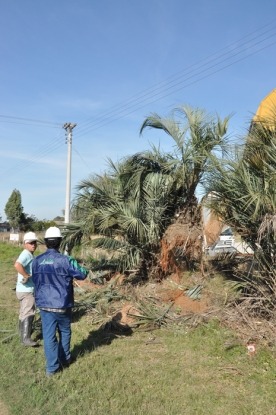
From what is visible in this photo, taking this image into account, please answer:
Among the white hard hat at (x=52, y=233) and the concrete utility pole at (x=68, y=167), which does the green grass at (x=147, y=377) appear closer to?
the white hard hat at (x=52, y=233)

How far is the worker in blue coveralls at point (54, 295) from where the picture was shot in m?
4.83

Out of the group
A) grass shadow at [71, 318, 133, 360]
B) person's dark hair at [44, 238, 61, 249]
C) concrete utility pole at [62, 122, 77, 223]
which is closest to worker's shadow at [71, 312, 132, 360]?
grass shadow at [71, 318, 133, 360]

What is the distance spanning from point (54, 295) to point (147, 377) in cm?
152

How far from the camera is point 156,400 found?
4.07 m

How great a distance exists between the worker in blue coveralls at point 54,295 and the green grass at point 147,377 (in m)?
0.28

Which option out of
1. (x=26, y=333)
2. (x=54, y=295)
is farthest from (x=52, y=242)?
(x=26, y=333)

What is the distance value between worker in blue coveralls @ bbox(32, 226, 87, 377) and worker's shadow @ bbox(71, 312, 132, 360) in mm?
658

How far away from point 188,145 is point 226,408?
5467 millimetres

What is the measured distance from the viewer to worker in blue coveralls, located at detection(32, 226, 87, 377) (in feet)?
15.8

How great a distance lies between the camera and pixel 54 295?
15.9ft

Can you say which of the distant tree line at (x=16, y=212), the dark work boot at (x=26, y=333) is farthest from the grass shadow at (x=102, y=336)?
the distant tree line at (x=16, y=212)

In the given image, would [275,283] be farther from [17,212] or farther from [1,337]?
[17,212]

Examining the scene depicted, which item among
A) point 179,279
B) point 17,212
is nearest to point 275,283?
point 179,279

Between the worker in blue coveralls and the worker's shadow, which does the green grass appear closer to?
the worker's shadow
